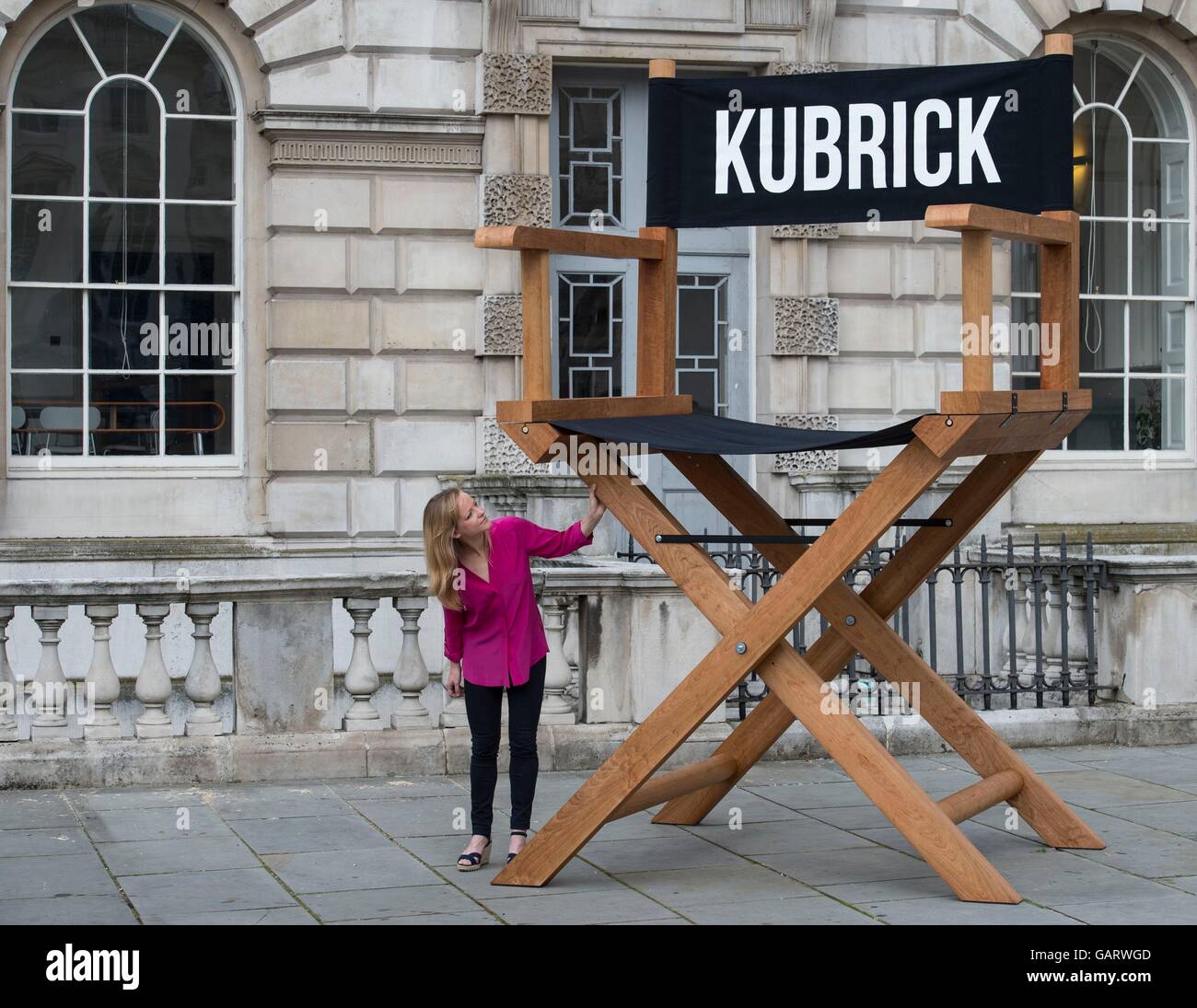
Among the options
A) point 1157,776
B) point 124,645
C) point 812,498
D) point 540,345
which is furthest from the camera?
point 812,498

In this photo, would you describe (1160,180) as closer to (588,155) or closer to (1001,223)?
(588,155)

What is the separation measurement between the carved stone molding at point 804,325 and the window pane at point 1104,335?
263 cm

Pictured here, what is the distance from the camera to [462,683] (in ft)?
22.3

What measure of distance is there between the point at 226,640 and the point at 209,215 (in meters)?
3.33

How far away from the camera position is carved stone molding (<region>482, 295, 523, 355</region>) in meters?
13.5

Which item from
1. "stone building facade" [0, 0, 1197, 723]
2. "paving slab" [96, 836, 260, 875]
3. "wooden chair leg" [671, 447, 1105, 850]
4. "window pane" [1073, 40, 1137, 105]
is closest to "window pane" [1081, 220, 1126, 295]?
"window pane" [1073, 40, 1137, 105]

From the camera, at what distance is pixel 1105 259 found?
15.2 meters

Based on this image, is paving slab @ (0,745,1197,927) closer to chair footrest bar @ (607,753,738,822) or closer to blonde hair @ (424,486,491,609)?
chair footrest bar @ (607,753,738,822)

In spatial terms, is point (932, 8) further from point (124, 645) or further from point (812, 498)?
point (124, 645)

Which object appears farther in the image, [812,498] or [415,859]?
[812,498]

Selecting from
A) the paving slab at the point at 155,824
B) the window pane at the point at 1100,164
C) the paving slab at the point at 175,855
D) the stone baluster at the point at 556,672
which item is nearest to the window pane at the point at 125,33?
the stone baluster at the point at 556,672

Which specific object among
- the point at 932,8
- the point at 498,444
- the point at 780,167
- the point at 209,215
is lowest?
the point at 498,444

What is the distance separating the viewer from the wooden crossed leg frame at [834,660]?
605 centimetres
